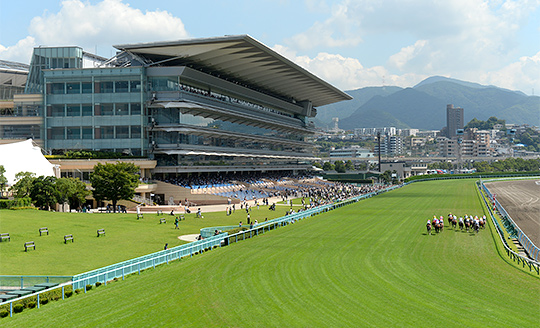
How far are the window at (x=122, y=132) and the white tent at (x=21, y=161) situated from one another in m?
13.9

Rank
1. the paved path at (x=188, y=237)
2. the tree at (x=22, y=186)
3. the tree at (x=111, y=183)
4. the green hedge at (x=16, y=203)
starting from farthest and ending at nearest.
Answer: the tree at (x=111, y=183) → the tree at (x=22, y=186) → the green hedge at (x=16, y=203) → the paved path at (x=188, y=237)

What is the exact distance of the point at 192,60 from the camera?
2628 inches

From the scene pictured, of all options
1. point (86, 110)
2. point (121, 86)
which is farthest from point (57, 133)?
point (121, 86)

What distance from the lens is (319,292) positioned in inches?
630

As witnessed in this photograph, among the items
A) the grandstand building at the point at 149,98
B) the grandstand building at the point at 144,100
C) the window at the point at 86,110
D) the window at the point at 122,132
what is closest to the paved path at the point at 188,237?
the grandstand building at the point at 144,100

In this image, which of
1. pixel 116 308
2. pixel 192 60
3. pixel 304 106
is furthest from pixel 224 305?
pixel 304 106

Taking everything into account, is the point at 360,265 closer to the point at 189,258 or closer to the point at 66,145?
the point at 189,258

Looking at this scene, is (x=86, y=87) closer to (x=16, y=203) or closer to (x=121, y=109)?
(x=121, y=109)

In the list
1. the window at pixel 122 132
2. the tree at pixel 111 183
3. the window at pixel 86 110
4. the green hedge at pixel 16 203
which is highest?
the window at pixel 86 110

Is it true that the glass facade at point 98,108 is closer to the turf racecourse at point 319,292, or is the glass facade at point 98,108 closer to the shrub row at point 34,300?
the turf racecourse at point 319,292

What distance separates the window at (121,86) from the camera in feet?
205

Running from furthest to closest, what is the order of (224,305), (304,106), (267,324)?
(304,106) → (224,305) → (267,324)

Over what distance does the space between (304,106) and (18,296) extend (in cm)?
10095

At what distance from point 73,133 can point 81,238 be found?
36026 millimetres
